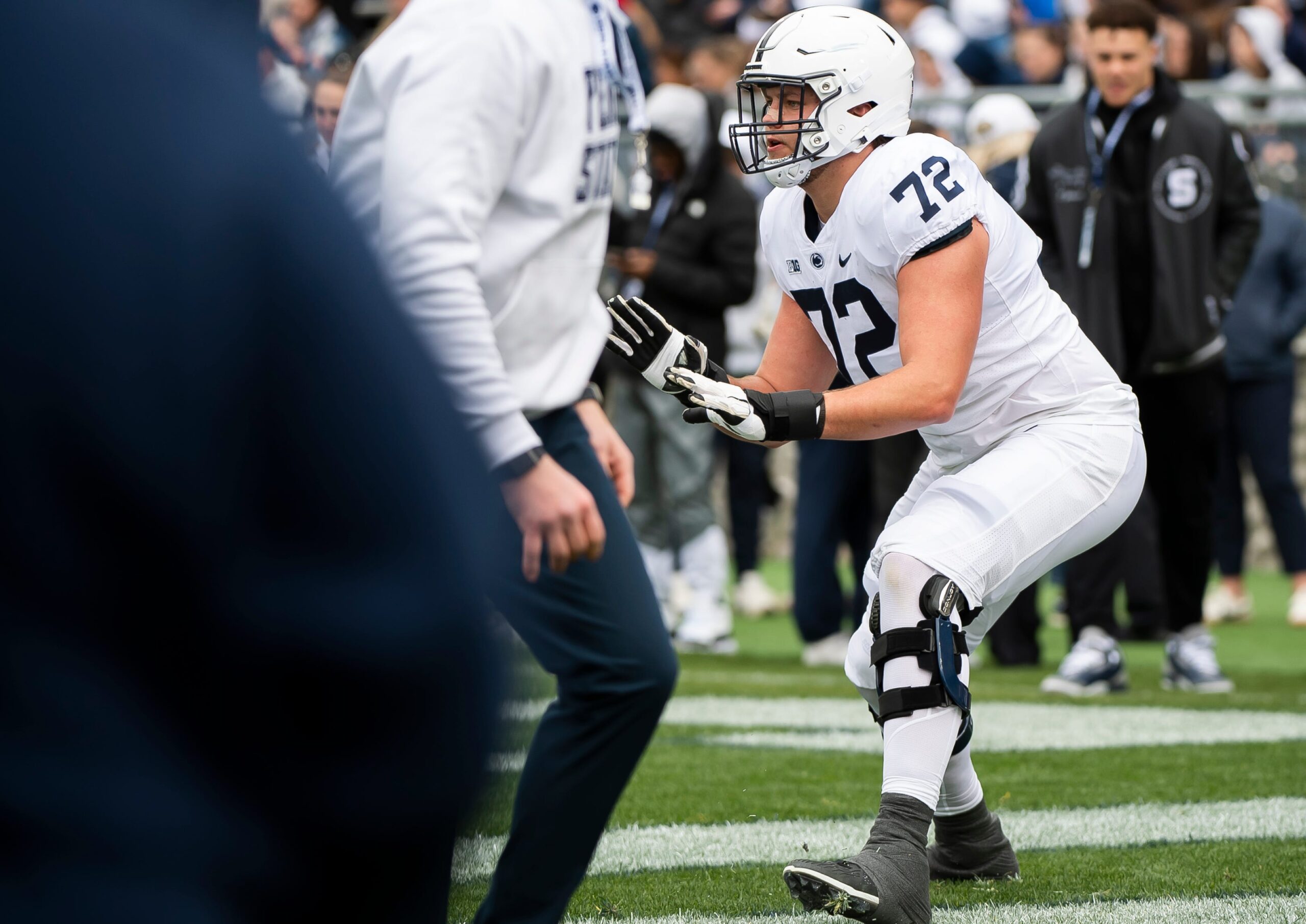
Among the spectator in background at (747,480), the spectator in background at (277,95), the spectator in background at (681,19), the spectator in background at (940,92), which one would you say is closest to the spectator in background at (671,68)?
the spectator in background at (747,480)

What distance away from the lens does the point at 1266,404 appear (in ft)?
33.6

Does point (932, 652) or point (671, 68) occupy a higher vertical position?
point (932, 652)

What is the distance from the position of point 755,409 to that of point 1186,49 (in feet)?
26.3

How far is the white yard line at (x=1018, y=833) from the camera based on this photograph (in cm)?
404

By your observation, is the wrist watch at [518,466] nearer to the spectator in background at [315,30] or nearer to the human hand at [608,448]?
the human hand at [608,448]

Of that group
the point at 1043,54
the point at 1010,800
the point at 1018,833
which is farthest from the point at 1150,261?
the point at 1043,54

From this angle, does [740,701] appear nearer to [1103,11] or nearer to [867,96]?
[1103,11]

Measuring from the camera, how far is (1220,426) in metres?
7.19

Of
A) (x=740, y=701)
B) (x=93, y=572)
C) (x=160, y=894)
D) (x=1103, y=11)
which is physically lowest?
(x=740, y=701)

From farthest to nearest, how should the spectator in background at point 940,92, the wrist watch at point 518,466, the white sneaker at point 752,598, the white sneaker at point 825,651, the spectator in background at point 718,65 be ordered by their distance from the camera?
the spectator in background at point 940,92 < the spectator in background at point 718,65 < the white sneaker at point 752,598 < the white sneaker at point 825,651 < the wrist watch at point 518,466

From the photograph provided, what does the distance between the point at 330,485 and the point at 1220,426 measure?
659 centimetres

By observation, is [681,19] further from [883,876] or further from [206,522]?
[206,522]

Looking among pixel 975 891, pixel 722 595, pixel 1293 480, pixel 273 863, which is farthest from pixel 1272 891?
pixel 1293 480

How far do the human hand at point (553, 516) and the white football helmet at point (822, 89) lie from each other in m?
1.36
